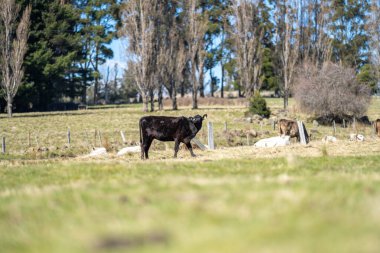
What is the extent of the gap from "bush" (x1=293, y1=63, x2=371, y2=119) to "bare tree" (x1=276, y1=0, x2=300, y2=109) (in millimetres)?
8521

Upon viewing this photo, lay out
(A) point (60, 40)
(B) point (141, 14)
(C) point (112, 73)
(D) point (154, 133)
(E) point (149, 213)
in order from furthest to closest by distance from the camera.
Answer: (C) point (112, 73) → (A) point (60, 40) → (B) point (141, 14) → (D) point (154, 133) → (E) point (149, 213)

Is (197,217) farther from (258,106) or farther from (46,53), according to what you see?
(46,53)

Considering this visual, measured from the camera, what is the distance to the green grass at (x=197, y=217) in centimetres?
373

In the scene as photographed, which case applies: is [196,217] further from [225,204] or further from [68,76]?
[68,76]

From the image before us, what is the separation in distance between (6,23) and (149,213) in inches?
1834

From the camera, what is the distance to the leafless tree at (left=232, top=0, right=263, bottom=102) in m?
53.4

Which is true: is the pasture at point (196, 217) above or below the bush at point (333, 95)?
Answer: below

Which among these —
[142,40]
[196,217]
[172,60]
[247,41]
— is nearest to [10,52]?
[142,40]

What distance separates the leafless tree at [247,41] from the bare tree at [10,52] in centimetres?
2154

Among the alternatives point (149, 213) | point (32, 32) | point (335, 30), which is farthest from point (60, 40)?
point (149, 213)

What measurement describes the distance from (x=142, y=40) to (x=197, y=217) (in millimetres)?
47871

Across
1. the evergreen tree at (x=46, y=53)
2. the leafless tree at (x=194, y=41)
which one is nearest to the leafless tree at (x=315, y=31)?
the leafless tree at (x=194, y=41)

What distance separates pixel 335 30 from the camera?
66.8 m

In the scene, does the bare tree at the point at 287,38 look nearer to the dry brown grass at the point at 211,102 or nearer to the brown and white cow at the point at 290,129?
the dry brown grass at the point at 211,102
